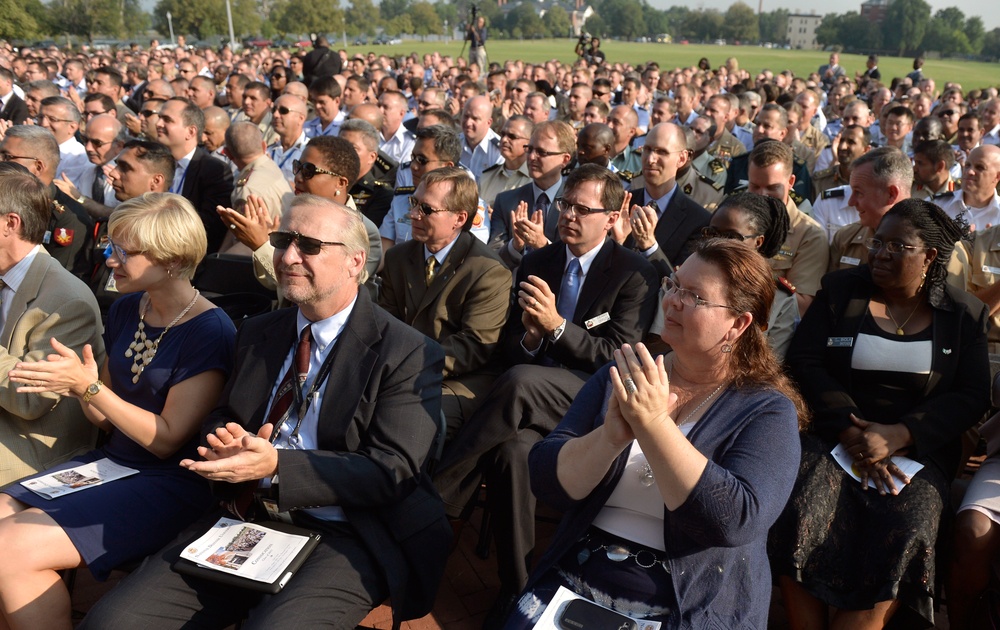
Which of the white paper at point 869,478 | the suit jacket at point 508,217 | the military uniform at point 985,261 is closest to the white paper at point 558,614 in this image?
the white paper at point 869,478

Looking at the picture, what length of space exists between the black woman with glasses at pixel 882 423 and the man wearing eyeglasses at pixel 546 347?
34.8 inches

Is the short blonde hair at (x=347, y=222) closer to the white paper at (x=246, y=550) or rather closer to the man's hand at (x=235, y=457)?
the man's hand at (x=235, y=457)

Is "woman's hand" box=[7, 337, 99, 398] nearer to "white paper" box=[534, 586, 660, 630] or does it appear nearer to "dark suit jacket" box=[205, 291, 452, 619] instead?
"dark suit jacket" box=[205, 291, 452, 619]

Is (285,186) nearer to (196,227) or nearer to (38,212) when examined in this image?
(38,212)

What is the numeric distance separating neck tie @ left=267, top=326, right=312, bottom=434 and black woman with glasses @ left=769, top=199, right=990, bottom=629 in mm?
1944

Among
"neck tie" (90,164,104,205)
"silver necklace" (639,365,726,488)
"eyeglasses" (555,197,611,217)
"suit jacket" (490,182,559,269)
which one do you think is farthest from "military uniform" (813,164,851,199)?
"neck tie" (90,164,104,205)

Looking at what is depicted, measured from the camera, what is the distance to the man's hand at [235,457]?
2.48 meters

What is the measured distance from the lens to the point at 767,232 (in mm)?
4070

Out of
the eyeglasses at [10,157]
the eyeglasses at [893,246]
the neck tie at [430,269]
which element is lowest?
the neck tie at [430,269]

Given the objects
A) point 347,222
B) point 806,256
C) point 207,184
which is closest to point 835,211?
point 806,256

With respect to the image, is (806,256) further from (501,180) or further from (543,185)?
(501,180)

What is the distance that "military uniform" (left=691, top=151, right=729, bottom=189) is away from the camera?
8219 millimetres

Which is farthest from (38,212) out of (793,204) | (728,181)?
(728,181)

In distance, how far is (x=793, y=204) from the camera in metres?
5.39
